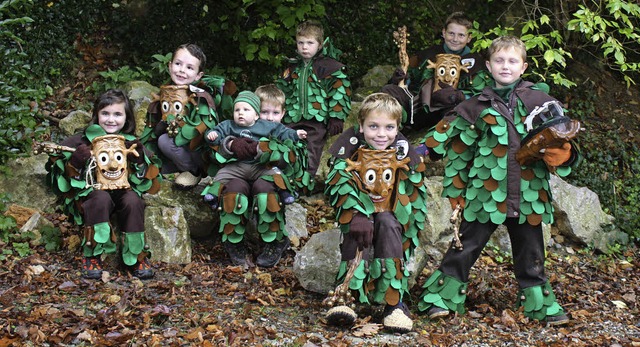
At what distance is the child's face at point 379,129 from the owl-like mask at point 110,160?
68.6 inches

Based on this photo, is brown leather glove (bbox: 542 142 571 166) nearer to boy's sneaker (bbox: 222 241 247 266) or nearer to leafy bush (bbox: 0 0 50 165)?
boy's sneaker (bbox: 222 241 247 266)

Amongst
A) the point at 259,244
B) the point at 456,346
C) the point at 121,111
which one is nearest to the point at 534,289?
the point at 456,346

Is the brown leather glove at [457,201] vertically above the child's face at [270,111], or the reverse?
the child's face at [270,111]

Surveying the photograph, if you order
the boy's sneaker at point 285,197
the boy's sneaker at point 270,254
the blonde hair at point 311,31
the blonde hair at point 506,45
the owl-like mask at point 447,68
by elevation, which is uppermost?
the blonde hair at point 311,31

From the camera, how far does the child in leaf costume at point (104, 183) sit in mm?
5184

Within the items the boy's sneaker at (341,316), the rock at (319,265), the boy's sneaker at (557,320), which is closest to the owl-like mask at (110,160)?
the rock at (319,265)

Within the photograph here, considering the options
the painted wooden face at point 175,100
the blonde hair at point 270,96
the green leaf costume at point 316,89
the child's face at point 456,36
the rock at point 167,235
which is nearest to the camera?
the rock at point 167,235

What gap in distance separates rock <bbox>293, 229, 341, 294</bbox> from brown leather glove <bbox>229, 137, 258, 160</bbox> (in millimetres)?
899

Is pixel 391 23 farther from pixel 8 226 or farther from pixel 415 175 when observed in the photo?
pixel 8 226

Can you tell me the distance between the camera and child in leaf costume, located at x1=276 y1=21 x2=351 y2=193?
697 cm

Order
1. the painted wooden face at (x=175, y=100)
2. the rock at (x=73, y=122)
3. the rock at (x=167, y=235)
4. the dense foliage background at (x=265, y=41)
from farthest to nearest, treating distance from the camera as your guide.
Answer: the dense foliage background at (x=265, y=41) < the rock at (x=73, y=122) < the painted wooden face at (x=175, y=100) < the rock at (x=167, y=235)

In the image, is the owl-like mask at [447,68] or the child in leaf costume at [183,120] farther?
the owl-like mask at [447,68]

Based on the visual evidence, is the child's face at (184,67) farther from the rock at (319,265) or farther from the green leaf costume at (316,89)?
the rock at (319,265)

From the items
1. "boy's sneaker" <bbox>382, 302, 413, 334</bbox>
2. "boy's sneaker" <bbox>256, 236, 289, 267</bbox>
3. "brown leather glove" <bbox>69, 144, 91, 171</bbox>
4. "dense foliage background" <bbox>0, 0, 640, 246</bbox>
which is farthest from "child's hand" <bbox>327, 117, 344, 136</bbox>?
"boy's sneaker" <bbox>382, 302, 413, 334</bbox>
